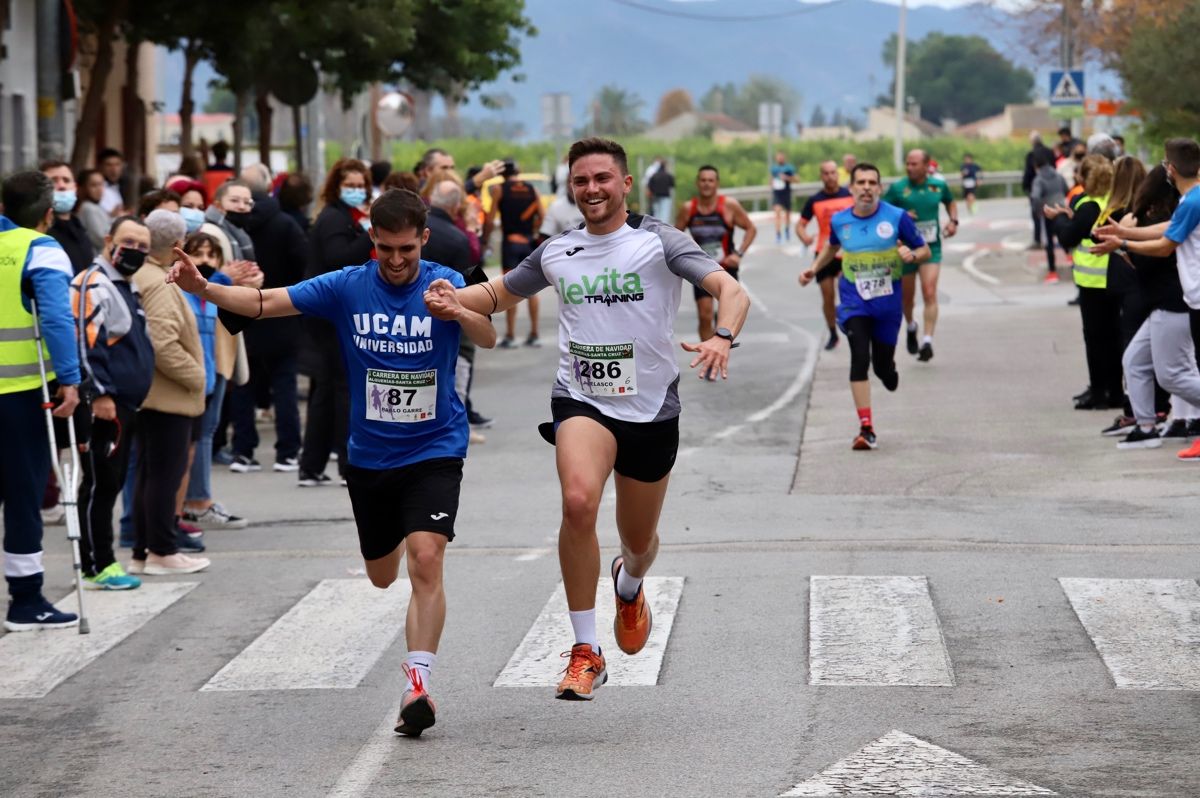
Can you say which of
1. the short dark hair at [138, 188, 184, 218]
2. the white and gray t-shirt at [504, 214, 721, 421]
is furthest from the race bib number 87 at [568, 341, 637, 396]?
the short dark hair at [138, 188, 184, 218]

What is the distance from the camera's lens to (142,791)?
654cm

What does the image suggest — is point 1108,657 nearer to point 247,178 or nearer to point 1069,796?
point 1069,796

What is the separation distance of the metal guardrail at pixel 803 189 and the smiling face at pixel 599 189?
52057mm

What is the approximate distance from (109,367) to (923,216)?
11770 millimetres

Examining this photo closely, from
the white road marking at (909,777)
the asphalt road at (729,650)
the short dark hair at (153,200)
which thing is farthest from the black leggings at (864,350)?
the white road marking at (909,777)

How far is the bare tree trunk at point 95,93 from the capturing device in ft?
71.9

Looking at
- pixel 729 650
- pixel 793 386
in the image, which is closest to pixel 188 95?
pixel 793 386

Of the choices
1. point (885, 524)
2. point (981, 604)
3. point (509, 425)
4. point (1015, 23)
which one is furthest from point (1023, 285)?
point (1015, 23)

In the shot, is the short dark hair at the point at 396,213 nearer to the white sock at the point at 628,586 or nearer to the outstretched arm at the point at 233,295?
the outstretched arm at the point at 233,295

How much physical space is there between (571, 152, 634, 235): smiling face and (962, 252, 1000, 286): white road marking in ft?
83.1

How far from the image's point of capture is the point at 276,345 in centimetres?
1445

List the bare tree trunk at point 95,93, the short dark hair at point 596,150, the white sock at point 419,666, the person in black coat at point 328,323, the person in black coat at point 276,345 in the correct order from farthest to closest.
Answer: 1. the bare tree trunk at point 95,93
2. the person in black coat at point 276,345
3. the person in black coat at point 328,323
4. the short dark hair at point 596,150
5. the white sock at point 419,666

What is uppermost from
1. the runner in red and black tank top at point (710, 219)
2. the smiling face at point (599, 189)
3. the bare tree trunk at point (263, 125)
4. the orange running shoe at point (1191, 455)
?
the bare tree trunk at point (263, 125)

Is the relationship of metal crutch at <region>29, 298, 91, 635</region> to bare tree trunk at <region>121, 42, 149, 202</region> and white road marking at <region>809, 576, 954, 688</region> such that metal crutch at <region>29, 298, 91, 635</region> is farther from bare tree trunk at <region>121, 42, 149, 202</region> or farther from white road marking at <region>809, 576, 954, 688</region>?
bare tree trunk at <region>121, 42, 149, 202</region>
